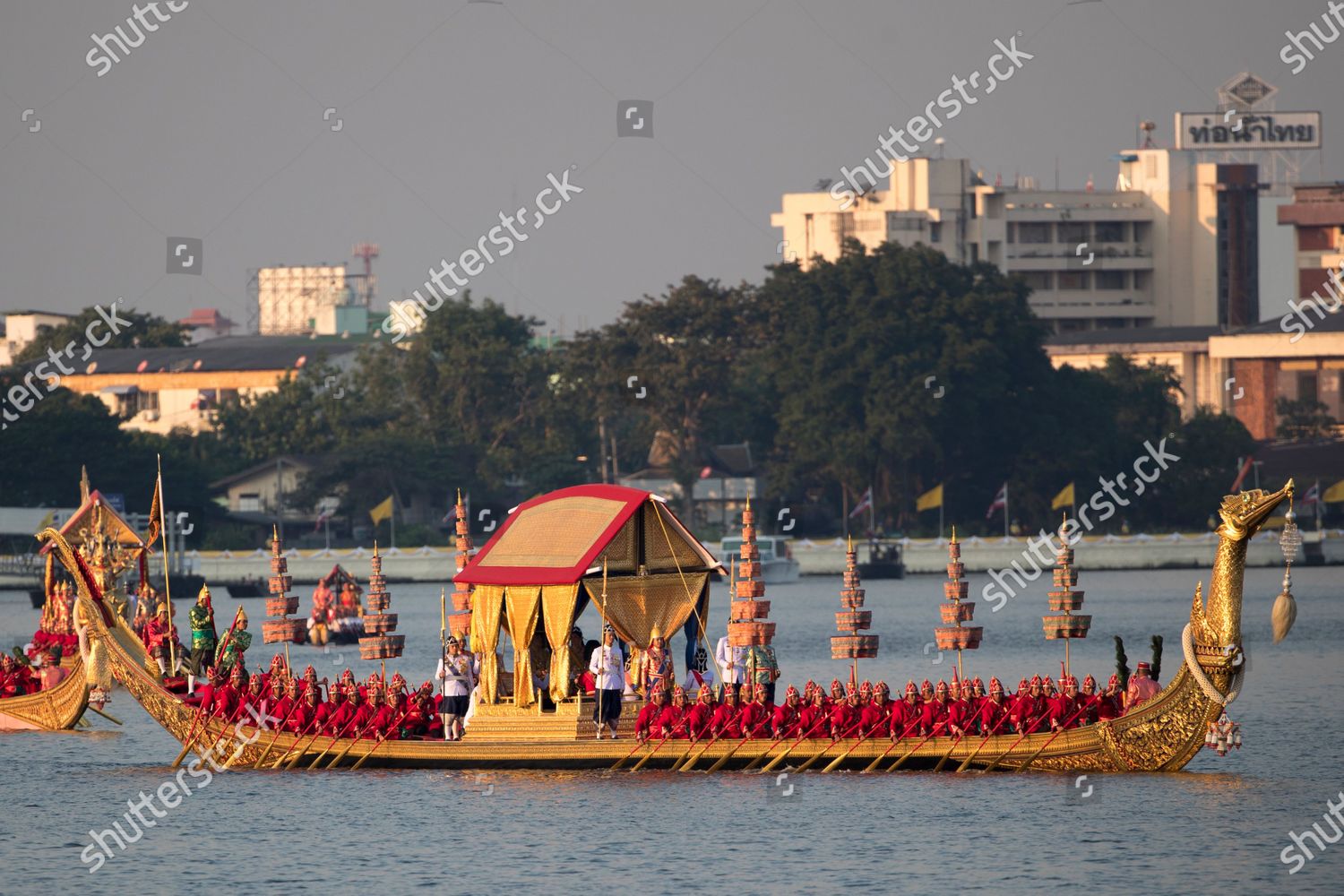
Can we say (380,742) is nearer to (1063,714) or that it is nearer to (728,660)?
(728,660)

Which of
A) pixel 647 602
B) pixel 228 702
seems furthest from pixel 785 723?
pixel 228 702

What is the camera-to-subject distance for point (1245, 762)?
38750 millimetres

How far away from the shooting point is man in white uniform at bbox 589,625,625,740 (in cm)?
3469

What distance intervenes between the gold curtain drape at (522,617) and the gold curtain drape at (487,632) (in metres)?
0.19

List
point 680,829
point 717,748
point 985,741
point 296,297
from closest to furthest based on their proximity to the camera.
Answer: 1. point 680,829
2. point 985,741
3. point 717,748
4. point 296,297

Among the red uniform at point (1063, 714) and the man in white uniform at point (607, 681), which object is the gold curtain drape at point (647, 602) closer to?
the man in white uniform at point (607, 681)

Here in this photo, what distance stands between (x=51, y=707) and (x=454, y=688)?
11.2 meters

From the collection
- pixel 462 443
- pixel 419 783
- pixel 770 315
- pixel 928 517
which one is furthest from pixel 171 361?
pixel 419 783

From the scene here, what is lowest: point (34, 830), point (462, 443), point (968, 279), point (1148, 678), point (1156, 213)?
point (34, 830)

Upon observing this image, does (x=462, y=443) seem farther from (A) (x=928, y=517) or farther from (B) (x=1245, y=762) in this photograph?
(B) (x=1245, y=762)

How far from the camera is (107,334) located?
143250 millimetres

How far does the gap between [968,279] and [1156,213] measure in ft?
157

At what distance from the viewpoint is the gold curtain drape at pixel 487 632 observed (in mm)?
34938

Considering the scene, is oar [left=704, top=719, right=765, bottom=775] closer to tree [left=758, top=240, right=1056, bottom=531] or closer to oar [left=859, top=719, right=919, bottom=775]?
oar [left=859, top=719, right=919, bottom=775]
